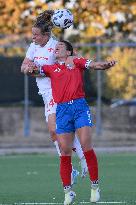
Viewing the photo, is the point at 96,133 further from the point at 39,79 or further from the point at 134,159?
the point at 39,79

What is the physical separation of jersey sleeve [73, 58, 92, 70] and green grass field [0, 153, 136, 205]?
154 cm

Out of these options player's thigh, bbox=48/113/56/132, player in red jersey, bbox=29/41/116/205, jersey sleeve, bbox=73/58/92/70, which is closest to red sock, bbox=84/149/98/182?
player in red jersey, bbox=29/41/116/205

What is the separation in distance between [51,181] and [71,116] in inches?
143

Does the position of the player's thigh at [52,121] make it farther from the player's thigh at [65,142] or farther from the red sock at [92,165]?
the red sock at [92,165]

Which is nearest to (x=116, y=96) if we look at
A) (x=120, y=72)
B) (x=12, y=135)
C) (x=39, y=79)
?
(x=120, y=72)

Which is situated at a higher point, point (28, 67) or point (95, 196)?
point (28, 67)

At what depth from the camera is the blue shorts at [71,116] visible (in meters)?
12.5

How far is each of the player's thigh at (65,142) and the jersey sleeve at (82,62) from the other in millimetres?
788

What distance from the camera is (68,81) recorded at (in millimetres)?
12547

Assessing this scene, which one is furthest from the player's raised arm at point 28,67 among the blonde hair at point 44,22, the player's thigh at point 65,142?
the player's thigh at point 65,142

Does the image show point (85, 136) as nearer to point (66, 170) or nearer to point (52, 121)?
point (66, 170)

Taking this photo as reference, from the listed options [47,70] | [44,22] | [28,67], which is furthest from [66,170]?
[44,22]

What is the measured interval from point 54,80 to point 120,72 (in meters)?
14.6

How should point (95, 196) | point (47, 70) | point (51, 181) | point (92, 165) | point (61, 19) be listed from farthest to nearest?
point (51, 181)
point (61, 19)
point (47, 70)
point (92, 165)
point (95, 196)
